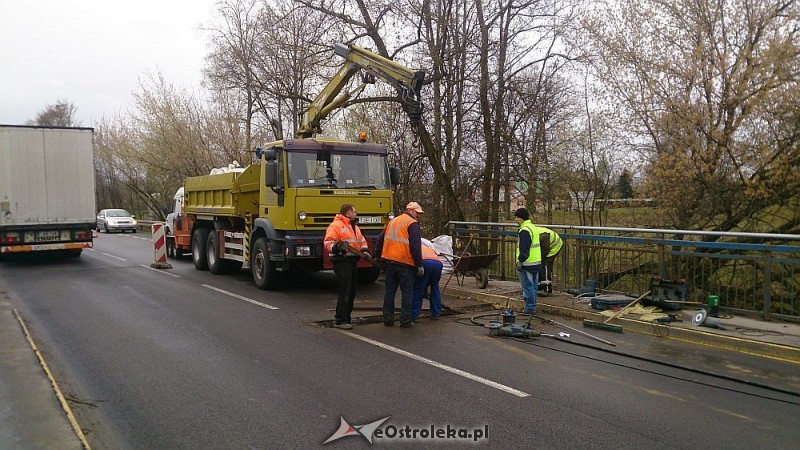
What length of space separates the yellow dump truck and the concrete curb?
3455 millimetres

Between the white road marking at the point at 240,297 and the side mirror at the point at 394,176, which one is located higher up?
the side mirror at the point at 394,176

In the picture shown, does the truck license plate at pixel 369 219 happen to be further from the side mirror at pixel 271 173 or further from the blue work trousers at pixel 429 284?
the blue work trousers at pixel 429 284

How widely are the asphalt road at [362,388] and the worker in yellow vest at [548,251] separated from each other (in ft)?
7.29

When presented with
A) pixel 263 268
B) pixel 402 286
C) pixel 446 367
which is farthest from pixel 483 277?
pixel 446 367

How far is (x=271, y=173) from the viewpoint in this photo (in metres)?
11.3

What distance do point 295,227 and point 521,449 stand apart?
25.5ft

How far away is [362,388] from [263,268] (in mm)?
7048

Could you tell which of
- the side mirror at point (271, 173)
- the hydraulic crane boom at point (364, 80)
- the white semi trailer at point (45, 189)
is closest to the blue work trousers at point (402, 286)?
the side mirror at point (271, 173)

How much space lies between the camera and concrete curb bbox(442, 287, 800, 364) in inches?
271

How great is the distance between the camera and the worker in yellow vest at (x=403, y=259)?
8344 millimetres

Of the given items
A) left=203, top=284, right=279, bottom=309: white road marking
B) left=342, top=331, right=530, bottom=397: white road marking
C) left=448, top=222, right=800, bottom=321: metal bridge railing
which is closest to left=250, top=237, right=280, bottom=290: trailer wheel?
left=203, top=284, right=279, bottom=309: white road marking

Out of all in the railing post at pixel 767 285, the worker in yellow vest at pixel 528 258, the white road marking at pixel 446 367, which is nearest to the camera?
the white road marking at pixel 446 367

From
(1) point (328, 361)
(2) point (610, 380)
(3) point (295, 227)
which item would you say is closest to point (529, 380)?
(2) point (610, 380)

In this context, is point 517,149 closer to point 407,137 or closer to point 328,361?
point 407,137
